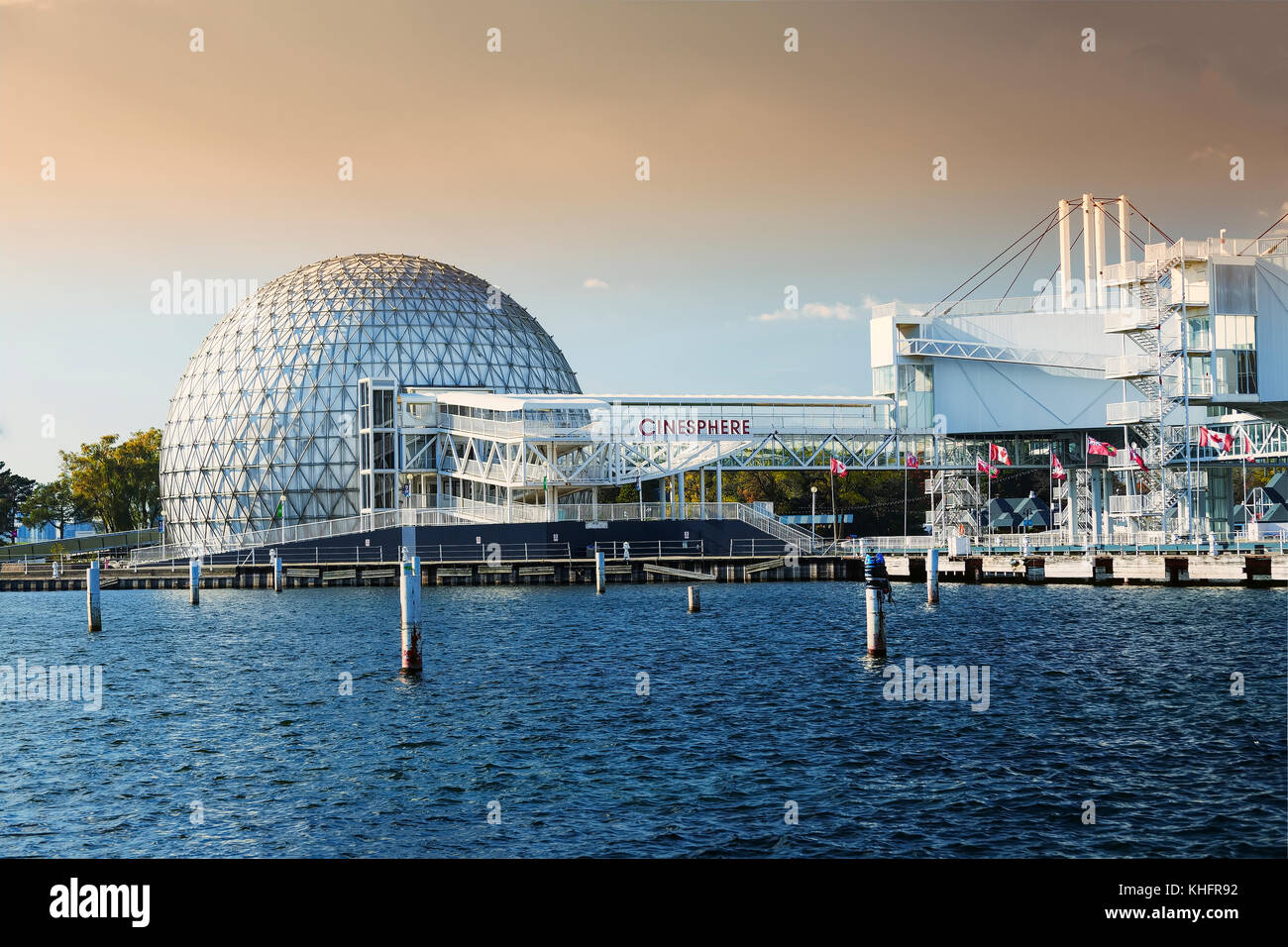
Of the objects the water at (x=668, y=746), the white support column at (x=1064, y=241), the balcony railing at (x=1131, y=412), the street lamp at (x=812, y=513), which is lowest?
the water at (x=668, y=746)

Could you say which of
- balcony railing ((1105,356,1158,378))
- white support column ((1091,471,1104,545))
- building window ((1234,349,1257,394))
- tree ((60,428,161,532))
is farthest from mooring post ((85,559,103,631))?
tree ((60,428,161,532))

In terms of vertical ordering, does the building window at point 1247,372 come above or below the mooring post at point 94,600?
above

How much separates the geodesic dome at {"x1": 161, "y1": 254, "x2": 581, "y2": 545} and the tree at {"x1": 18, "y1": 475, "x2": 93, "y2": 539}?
42.1 m

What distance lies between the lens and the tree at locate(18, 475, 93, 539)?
515 ft

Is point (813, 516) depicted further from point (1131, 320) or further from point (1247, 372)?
point (1247, 372)

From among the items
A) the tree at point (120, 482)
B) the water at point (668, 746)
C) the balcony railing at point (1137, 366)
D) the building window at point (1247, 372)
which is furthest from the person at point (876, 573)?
the tree at point (120, 482)

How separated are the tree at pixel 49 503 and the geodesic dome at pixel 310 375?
138ft

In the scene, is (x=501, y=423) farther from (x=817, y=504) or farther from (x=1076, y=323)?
(x=817, y=504)

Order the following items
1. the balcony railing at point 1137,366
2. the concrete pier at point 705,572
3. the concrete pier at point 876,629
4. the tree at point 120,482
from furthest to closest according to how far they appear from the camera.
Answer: the tree at point 120,482 → the balcony railing at point 1137,366 → the concrete pier at point 705,572 → the concrete pier at point 876,629

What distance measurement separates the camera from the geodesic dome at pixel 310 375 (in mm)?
110562

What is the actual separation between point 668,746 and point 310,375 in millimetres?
89219

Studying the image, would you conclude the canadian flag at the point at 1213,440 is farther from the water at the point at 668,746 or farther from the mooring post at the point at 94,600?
the mooring post at the point at 94,600

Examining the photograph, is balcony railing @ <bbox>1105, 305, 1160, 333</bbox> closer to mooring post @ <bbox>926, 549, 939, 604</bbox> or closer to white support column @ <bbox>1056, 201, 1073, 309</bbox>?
white support column @ <bbox>1056, 201, 1073, 309</bbox>
